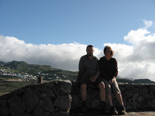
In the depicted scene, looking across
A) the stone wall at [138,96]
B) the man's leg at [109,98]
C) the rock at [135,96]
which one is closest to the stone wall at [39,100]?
the man's leg at [109,98]

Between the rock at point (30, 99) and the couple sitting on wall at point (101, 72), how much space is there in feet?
5.01

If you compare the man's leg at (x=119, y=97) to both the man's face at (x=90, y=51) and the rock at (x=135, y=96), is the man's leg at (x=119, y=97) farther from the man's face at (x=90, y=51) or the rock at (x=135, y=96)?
the rock at (x=135, y=96)

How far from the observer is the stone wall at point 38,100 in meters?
3.49

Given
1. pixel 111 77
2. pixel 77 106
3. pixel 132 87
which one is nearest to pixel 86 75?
pixel 111 77

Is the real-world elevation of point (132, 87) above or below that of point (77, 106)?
above

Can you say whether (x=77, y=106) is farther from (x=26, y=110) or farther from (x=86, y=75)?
(x=26, y=110)

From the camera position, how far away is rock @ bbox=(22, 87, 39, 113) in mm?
3572

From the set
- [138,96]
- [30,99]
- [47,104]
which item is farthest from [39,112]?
[138,96]

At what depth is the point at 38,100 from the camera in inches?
143

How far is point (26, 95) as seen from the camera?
3.60 m

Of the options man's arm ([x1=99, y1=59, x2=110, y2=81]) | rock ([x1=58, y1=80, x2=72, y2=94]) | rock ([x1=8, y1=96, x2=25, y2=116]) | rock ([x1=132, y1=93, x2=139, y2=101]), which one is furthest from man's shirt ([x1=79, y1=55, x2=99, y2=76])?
rock ([x1=132, y1=93, x2=139, y2=101])

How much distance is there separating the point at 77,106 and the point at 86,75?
1.31m

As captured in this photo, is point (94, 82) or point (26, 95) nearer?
point (26, 95)

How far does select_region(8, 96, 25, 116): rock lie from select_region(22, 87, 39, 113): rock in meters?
0.11
